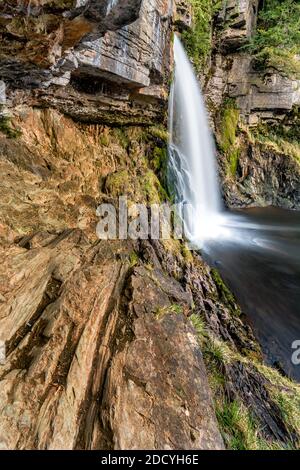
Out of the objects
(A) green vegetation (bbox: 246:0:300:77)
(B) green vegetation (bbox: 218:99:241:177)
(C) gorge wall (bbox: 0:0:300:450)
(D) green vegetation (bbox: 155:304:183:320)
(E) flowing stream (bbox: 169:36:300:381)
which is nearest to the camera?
(C) gorge wall (bbox: 0:0:300:450)

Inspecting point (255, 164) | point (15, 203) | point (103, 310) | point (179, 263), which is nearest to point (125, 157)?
point (179, 263)

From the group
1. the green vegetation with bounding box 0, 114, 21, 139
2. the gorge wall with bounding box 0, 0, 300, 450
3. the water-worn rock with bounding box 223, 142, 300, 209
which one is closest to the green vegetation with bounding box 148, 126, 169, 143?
the gorge wall with bounding box 0, 0, 300, 450

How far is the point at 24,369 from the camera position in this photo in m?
2.10

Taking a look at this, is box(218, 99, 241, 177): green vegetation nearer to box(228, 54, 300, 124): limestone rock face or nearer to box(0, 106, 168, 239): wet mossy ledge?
box(228, 54, 300, 124): limestone rock face

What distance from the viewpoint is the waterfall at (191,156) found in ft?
33.8

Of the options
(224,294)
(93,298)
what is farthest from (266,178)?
(93,298)

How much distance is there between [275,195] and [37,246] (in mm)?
14022

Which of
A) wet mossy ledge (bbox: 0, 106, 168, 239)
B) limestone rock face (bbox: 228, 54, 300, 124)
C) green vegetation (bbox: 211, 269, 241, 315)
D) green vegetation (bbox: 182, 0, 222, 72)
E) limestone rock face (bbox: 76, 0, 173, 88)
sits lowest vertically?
green vegetation (bbox: 211, 269, 241, 315)

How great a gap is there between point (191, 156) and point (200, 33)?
186 inches

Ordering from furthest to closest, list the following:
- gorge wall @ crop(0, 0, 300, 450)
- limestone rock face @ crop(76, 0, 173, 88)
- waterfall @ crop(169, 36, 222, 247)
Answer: waterfall @ crop(169, 36, 222, 247) < limestone rock face @ crop(76, 0, 173, 88) < gorge wall @ crop(0, 0, 300, 450)

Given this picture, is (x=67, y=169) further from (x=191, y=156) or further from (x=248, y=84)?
(x=248, y=84)

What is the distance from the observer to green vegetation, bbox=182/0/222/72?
36.0 ft

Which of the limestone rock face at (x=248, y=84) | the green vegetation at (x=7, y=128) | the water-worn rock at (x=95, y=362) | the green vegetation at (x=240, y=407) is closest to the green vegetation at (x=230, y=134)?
the limestone rock face at (x=248, y=84)

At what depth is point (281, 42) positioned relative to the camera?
13078 mm
